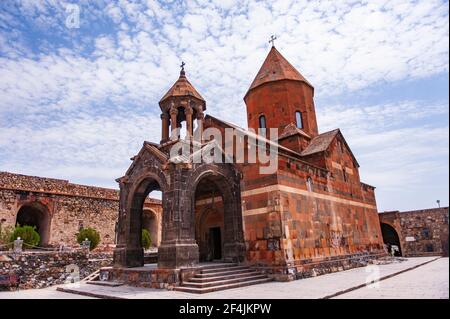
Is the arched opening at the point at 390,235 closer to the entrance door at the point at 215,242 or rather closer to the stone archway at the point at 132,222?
the entrance door at the point at 215,242

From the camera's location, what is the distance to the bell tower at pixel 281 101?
61.1 ft

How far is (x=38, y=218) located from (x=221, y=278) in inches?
723

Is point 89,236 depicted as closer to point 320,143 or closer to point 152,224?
point 152,224

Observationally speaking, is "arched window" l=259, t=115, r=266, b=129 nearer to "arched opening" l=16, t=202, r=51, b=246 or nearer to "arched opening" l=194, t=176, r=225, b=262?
"arched opening" l=194, t=176, r=225, b=262

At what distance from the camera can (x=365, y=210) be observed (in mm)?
18516

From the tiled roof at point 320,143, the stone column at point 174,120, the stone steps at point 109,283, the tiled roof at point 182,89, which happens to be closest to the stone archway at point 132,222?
the stone steps at point 109,283

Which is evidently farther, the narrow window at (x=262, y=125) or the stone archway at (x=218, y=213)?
the narrow window at (x=262, y=125)

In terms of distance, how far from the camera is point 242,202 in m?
12.8

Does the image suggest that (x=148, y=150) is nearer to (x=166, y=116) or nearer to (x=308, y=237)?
(x=166, y=116)

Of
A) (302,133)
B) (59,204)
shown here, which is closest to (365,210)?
(302,133)

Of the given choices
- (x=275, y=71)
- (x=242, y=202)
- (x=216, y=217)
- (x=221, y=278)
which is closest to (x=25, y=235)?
(x=216, y=217)

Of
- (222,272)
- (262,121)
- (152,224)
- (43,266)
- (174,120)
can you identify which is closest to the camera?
(222,272)
